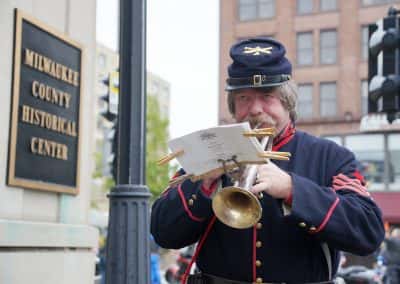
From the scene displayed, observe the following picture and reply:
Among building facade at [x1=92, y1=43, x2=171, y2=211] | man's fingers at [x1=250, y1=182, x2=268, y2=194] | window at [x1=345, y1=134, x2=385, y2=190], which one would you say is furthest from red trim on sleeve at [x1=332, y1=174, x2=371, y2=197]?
building facade at [x1=92, y1=43, x2=171, y2=211]

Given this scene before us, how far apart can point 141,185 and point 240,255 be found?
1.82 feet

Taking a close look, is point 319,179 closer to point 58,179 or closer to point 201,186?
point 201,186

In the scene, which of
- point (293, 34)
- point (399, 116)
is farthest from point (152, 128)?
point (399, 116)

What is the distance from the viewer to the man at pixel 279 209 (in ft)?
9.07

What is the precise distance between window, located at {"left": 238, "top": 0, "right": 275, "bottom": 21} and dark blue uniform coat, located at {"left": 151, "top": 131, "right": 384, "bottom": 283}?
1353 inches

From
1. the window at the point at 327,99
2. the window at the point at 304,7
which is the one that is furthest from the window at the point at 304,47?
→ the window at the point at 327,99

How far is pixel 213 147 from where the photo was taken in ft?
8.91

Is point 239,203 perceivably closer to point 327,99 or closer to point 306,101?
point 327,99

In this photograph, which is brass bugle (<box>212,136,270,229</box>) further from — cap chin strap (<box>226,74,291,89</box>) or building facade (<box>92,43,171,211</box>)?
building facade (<box>92,43,171,211</box>)

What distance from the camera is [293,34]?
36.1 m

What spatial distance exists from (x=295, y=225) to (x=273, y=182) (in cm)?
27

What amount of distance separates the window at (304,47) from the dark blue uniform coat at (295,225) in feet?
109

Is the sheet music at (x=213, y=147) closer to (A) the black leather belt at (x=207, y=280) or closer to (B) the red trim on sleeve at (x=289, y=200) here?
(B) the red trim on sleeve at (x=289, y=200)

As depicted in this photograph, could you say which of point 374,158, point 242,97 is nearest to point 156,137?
point 374,158
